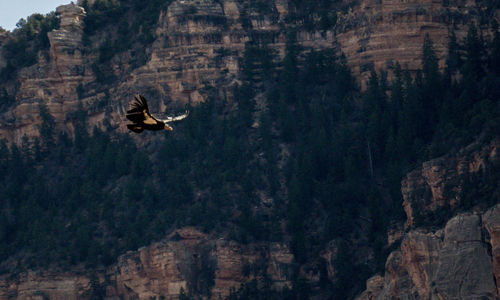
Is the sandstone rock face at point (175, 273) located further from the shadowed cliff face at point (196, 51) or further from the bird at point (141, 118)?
the bird at point (141, 118)

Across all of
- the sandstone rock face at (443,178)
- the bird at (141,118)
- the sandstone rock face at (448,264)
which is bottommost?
the sandstone rock face at (448,264)

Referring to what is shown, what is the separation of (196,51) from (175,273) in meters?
23.1

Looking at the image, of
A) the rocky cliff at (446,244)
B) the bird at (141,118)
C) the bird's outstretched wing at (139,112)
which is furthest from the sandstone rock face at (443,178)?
the bird's outstretched wing at (139,112)

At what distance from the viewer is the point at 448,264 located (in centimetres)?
9906

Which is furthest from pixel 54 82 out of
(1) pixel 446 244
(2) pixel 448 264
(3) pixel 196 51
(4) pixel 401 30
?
(2) pixel 448 264

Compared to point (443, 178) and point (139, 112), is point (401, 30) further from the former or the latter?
point (139, 112)

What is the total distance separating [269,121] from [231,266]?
14639mm

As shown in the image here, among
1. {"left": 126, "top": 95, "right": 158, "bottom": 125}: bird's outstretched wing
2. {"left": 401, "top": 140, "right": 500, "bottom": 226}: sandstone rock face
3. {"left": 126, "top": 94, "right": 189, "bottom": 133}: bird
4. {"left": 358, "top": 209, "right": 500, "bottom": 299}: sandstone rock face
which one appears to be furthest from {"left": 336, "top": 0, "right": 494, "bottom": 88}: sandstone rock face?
{"left": 126, "top": 95, "right": 158, "bottom": 125}: bird's outstretched wing

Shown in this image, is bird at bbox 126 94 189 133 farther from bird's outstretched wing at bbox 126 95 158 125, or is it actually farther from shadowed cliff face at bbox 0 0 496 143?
shadowed cliff face at bbox 0 0 496 143

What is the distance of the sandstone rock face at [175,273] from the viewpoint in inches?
4592

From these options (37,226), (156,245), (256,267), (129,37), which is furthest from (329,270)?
(129,37)

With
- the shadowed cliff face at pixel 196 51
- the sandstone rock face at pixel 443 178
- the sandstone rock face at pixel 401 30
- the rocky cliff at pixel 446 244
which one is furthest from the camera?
Answer: the shadowed cliff face at pixel 196 51

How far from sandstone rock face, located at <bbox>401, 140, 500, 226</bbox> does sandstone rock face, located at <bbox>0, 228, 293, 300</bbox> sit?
1124cm

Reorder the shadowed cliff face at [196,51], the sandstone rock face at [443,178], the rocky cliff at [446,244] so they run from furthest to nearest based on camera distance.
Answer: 1. the shadowed cliff face at [196,51]
2. the sandstone rock face at [443,178]
3. the rocky cliff at [446,244]
